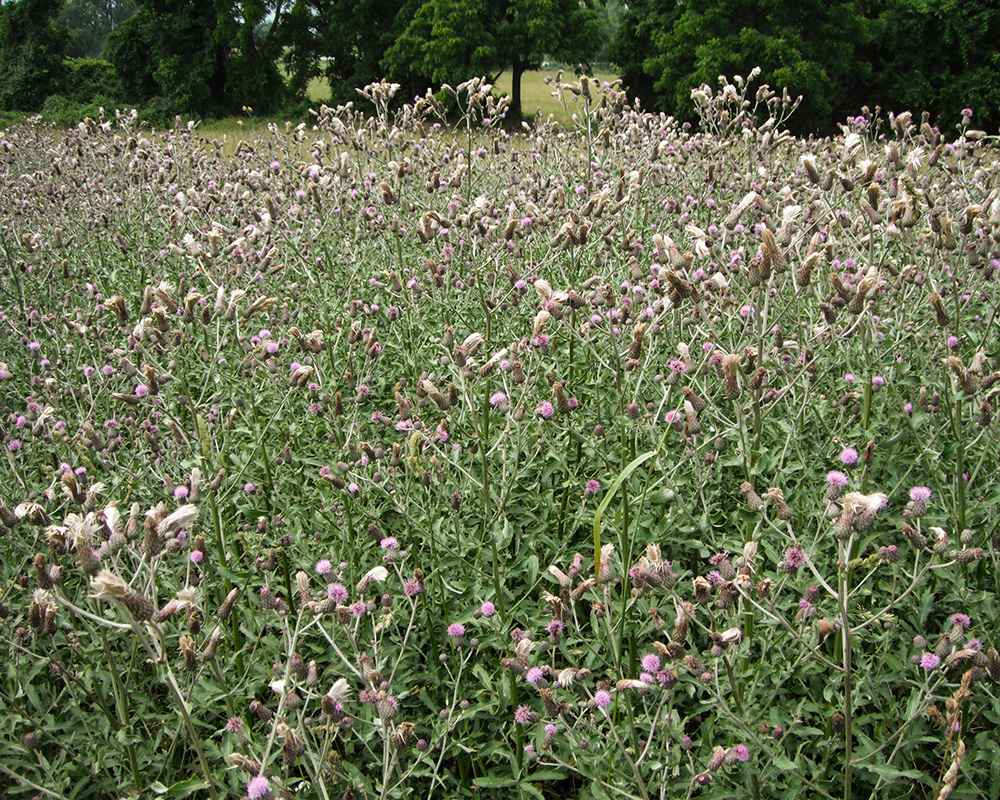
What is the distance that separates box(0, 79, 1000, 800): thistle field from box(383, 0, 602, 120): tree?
21.5m

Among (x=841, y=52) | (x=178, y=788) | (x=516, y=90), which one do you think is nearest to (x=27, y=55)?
(x=516, y=90)

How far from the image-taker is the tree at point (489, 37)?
76.5 feet

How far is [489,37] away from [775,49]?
9.67 meters

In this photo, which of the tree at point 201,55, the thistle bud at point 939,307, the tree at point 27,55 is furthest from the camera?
the tree at point 27,55

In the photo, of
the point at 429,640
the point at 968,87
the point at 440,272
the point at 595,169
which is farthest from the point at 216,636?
the point at 968,87

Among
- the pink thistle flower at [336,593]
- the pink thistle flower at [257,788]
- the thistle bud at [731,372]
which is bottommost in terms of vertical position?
the pink thistle flower at [257,788]

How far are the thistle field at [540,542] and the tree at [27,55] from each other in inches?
1231

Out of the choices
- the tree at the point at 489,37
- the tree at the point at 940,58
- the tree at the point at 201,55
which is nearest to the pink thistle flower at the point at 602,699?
the tree at the point at 940,58

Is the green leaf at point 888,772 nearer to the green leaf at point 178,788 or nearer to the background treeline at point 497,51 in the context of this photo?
the green leaf at point 178,788

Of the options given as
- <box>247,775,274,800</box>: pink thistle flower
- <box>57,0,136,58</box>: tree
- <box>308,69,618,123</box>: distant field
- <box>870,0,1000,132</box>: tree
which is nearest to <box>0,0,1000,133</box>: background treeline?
<box>870,0,1000,132</box>: tree

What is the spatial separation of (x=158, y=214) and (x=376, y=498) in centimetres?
433

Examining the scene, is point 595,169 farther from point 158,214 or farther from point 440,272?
point 158,214

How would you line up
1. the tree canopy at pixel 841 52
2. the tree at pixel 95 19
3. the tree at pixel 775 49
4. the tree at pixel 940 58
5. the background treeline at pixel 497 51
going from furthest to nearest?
1. the tree at pixel 95 19
2. the background treeline at pixel 497 51
3. the tree at pixel 940 58
4. the tree canopy at pixel 841 52
5. the tree at pixel 775 49

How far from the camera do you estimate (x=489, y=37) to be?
78.2 feet
